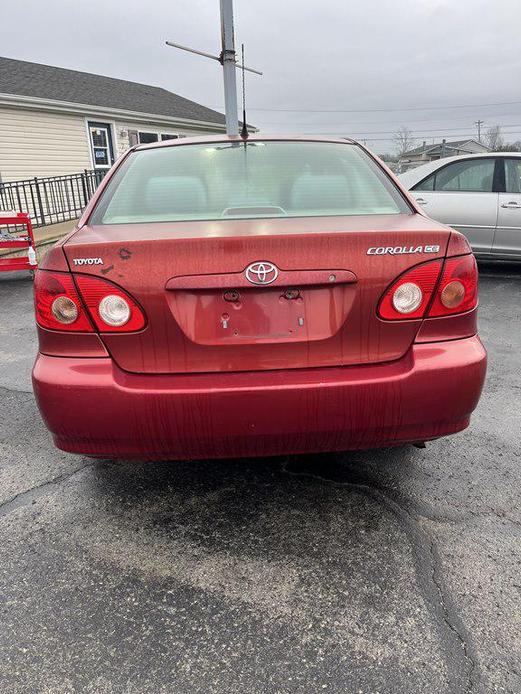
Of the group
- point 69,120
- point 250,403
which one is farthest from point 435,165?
point 69,120

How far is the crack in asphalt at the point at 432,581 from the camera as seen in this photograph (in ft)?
5.24

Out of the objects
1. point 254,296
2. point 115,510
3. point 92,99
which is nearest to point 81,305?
point 254,296

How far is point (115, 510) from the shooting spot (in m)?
2.40

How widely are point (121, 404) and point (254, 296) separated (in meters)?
0.60

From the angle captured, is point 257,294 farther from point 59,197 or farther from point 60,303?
point 59,197

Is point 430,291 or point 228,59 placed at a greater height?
point 228,59

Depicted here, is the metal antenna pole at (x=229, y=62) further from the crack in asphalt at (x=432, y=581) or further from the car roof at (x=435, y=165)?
the crack in asphalt at (x=432, y=581)

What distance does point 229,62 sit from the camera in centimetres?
1055

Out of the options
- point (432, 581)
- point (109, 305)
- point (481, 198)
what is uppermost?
point (481, 198)

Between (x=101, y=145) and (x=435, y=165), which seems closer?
(x=435, y=165)

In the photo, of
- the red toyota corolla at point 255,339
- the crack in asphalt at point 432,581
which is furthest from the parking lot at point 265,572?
the red toyota corolla at point 255,339

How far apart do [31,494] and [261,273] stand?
63.5 inches

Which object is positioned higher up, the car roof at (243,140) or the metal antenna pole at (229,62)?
the metal antenna pole at (229,62)

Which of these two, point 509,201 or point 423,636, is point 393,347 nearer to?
point 423,636
